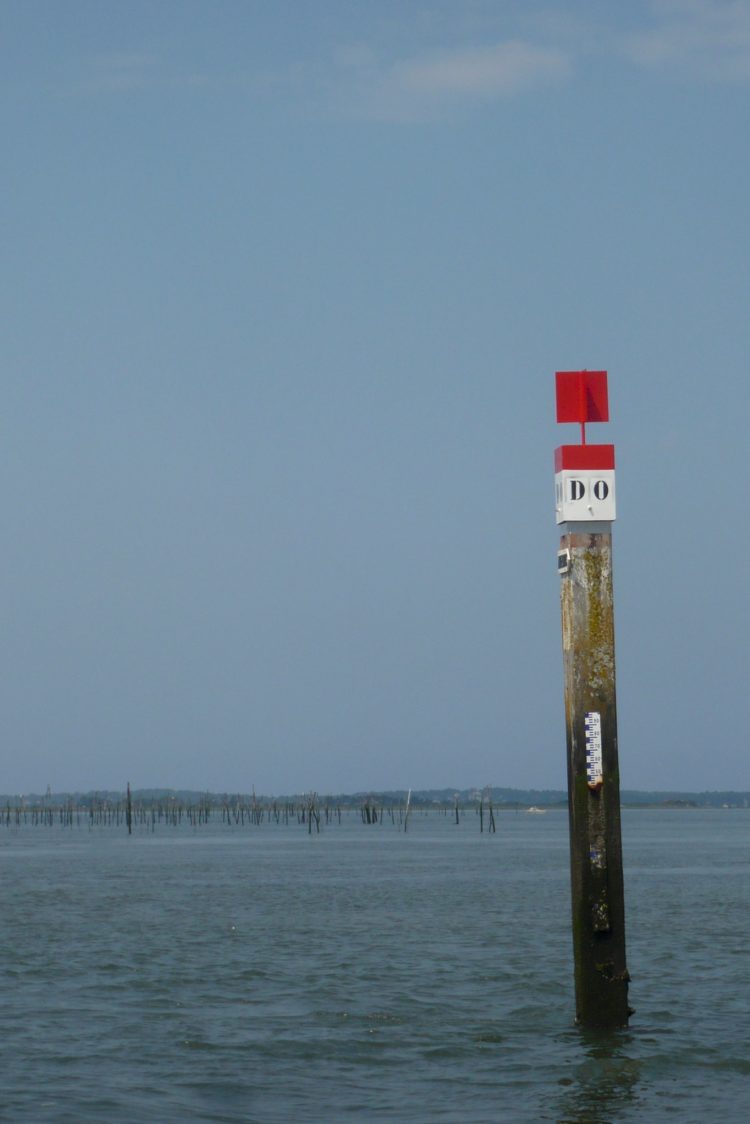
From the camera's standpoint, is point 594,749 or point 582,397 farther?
point 582,397

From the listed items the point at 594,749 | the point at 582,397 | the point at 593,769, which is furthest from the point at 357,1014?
the point at 582,397

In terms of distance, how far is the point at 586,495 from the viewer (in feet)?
45.7

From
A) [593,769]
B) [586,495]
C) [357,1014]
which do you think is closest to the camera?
[593,769]

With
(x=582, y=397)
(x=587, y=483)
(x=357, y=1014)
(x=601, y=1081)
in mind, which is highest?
(x=582, y=397)

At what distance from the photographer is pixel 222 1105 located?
13.2 m

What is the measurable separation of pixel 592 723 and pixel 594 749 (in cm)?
24

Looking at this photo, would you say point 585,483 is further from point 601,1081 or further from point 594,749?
point 601,1081

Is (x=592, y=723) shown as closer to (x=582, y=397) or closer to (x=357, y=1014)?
(x=582, y=397)

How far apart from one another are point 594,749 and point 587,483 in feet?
A: 8.23

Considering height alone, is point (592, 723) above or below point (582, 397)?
below

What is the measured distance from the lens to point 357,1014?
18391mm

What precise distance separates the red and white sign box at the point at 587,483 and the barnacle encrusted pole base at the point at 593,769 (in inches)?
4.6

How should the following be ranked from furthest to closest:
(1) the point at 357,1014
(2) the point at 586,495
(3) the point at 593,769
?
(1) the point at 357,1014 < (2) the point at 586,495 < (3) the point at 593,769

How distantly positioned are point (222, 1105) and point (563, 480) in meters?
6.54
